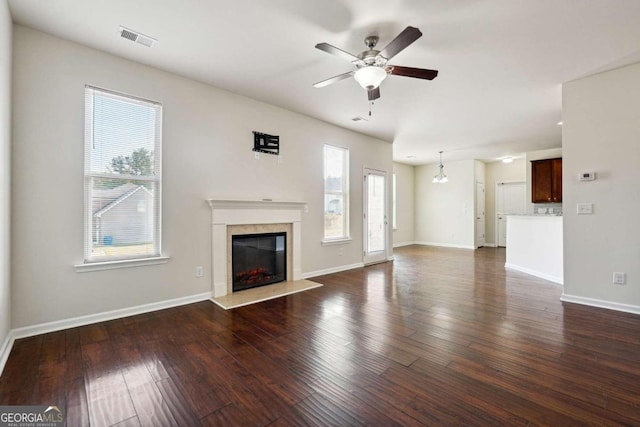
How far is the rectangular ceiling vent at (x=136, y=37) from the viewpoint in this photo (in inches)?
105

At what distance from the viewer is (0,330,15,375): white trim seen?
84.7 inches

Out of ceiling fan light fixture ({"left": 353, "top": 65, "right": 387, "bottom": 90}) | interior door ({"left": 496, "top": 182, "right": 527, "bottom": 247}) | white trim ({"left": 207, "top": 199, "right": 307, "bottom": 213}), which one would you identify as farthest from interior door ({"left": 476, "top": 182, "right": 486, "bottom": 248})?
ceiling fan light fixture ({"left": 353, "top": 65, "right": 387, "bottom": 90})

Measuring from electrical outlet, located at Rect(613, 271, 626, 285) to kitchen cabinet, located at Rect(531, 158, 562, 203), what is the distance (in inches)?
170

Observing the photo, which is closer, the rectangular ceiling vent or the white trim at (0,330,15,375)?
the white trim at (0,330,15,375)

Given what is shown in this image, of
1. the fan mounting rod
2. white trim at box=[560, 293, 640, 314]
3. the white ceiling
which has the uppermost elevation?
the white ceiling

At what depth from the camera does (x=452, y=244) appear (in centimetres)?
930

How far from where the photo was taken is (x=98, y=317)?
297 cm

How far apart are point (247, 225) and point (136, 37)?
2.50 m

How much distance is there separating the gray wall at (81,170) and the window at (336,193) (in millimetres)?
494

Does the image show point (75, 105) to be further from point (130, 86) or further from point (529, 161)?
point (529, 161)

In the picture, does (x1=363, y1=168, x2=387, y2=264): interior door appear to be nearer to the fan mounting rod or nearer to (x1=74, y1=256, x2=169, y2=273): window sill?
the fan mounting rod

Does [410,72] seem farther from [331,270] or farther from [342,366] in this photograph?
[331,270]

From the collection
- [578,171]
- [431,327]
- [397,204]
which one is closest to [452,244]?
[397,204]

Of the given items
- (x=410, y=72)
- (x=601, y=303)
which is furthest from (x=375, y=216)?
(x=410, y=72)
